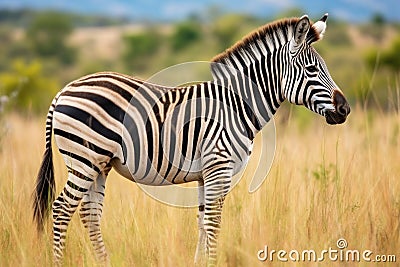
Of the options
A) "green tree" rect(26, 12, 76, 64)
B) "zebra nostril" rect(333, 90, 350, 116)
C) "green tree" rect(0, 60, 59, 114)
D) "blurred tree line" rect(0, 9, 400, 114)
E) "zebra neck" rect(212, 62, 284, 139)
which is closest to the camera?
"zebra nostril" rect(333, 90, 350, 116)

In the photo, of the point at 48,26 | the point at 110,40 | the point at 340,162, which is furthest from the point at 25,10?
the point at 340,162

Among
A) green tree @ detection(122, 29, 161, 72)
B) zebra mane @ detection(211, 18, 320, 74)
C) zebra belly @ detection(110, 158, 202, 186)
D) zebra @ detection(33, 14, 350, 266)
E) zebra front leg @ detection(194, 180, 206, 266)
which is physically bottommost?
zebra front leg @ detection(194, 180, 206, 266)

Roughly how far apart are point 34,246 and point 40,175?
0.69m

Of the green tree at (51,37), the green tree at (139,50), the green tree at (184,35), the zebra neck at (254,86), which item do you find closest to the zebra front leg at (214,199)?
the zebra neck at (254,86)

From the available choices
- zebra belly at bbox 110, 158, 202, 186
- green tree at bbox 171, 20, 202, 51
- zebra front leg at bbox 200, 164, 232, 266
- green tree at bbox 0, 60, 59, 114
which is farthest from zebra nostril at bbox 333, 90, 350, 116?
green tree at bbox 171, 20, 202, 51

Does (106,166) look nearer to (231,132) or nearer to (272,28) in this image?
(231,132)

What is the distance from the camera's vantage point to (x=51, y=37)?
5600cm

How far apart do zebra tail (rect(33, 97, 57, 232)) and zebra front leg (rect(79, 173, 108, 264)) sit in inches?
13.3

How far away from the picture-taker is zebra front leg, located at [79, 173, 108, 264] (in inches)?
243

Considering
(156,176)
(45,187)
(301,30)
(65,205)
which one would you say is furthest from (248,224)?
(45,187)

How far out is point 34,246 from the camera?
5941mm

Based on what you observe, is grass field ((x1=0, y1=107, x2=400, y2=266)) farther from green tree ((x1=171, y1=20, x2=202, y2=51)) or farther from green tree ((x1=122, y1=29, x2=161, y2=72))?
green tree ((x1=171, y1=20, x2=202, y2=51))

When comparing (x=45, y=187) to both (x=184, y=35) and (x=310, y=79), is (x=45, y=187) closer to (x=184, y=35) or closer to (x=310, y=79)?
(x=310, y=79)

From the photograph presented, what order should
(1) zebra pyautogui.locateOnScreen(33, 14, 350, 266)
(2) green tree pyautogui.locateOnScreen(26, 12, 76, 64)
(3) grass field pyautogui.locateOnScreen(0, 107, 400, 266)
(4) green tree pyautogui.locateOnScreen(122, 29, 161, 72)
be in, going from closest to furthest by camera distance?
(3) grass field pyautogui.locateOnScreen(0, 107, 400, 266)
(1) zebra pyautogui.locateOnScreen(33, 14, 350, 266)
(4) green tree pyautogui.locateOnScreen(122, 29, 161, 72)
(2) green tree pyautogui.locateOnScreen(26, 12, 76, 64)
